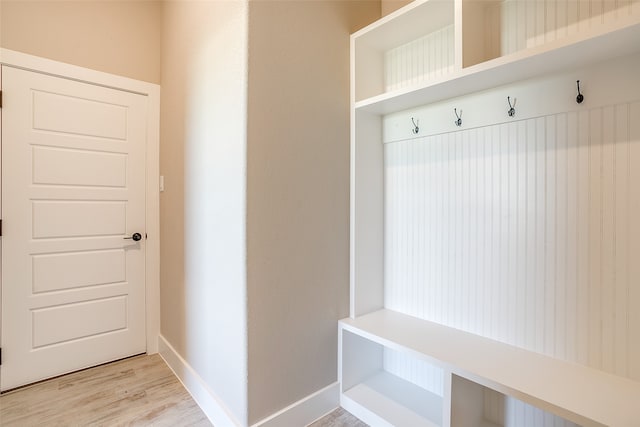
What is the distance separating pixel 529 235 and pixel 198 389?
6.17ft

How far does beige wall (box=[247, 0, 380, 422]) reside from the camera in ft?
4.56

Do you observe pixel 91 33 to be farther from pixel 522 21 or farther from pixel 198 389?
pixel 522 21

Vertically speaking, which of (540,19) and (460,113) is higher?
(540,19)

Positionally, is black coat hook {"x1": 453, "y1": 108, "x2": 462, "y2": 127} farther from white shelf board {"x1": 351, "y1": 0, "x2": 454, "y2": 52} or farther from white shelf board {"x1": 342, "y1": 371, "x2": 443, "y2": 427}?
white shelf board {"x1": 342, "y1": 371, "x2": 443, "y2": 427}

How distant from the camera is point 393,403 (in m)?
1.61

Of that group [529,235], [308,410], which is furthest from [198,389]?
[529,235]

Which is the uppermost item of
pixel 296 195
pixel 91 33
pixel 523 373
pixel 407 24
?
pixel 91 33

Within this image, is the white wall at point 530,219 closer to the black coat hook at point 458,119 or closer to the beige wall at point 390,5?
the black coat hook at point 458,119

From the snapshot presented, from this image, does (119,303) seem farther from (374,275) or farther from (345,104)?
(345,104)

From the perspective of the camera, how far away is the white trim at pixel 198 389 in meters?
1.51

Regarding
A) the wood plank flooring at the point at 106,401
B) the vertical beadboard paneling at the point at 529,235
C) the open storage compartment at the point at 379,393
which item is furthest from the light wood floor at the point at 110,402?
the vertical beadboard paneling at the point at 529,235

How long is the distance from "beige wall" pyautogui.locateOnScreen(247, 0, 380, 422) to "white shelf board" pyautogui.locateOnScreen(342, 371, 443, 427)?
0.18 m

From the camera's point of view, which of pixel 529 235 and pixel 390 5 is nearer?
pixel 529 235

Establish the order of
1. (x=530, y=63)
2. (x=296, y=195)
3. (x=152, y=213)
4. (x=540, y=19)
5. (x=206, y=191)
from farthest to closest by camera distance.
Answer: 1. (x=152, y=213)
2. (x=206, y=191)
3. (x=296, y=195)
4. (x=540, y=19)
5. (x=530, y=63)
